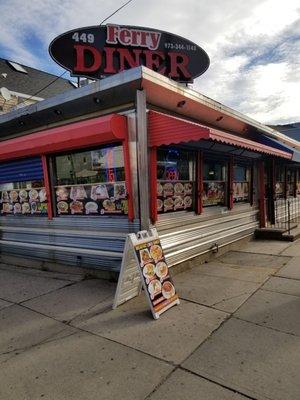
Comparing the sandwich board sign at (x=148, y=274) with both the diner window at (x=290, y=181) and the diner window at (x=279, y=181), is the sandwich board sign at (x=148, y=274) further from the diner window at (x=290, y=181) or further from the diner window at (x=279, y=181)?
the diner window at (x=290, y=181)

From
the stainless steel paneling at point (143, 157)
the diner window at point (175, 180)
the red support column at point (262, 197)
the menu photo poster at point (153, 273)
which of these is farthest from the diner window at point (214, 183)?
the menu photo poster at point (153, 273)

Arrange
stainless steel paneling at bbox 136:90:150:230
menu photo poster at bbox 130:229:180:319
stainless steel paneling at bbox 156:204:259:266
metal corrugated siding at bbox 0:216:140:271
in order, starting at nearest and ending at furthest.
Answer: menu photo poster at bbox 130:229:180:319
stainless steel paneling at bbox 136:90:150:230
metal corrugated siding at bbox 0:216:140:271
stainless steel paneling at bbox 156:204:259:266

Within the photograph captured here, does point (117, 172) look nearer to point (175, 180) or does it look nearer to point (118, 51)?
point (175, 180)

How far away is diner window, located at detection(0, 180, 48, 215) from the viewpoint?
23.2 ft

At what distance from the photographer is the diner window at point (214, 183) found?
7441mm

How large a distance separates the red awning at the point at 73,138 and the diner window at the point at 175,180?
1.05 meters

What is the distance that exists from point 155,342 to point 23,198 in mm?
5125

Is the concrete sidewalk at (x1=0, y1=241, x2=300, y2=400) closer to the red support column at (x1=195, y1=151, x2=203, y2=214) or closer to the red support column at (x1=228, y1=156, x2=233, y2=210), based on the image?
the red support column at (x1=195, y1=151, x2=203, y2=214)

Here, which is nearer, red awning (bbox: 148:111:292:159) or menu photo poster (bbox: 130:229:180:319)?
menu photo poster (bbox: 130:229:180:319)

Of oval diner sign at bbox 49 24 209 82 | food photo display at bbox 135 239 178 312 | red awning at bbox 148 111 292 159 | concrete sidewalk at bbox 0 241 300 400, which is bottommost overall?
concrete sidewalk at bbox 0 241 300 400

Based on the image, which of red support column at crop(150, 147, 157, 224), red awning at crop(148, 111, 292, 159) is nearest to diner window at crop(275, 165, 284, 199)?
red awning at crop(148, 111, 292, 159)

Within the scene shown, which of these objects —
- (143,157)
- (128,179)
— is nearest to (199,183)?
(143,157)

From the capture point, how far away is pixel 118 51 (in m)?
7.45

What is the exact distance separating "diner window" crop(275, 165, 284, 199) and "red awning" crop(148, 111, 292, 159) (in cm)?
627
